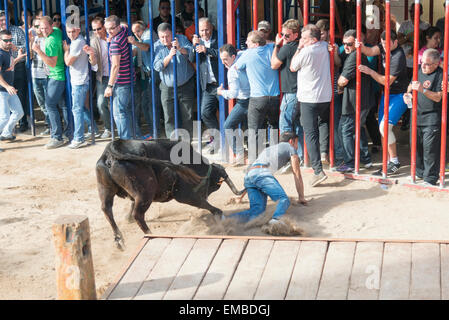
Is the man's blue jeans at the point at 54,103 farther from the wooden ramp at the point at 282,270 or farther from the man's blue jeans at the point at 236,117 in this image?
the wooden ramp at the point at 282,270

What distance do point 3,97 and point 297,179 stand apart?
5.51 metres

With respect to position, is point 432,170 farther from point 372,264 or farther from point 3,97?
point 3,97

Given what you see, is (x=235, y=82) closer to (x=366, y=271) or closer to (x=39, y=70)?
(x=39, y=70)

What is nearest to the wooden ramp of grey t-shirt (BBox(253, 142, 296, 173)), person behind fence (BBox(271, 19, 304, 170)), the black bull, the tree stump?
the tree stump

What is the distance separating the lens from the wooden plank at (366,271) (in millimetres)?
4789

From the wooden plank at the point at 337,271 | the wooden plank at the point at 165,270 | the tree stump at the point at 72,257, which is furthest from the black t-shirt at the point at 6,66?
the wooden plank at the point at 337,271

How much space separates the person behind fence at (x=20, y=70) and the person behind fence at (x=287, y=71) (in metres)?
4.83

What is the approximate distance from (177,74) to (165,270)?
5043 mm

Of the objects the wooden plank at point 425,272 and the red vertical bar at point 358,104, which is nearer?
the wooden plank at point 425,272

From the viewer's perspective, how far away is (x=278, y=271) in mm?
5227

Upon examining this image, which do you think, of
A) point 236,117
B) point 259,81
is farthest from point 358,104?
point 236,117

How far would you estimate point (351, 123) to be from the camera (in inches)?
341
